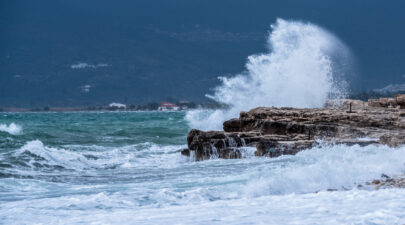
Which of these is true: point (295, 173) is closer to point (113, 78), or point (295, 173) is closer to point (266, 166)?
point (266, 166)

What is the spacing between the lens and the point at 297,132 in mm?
13133

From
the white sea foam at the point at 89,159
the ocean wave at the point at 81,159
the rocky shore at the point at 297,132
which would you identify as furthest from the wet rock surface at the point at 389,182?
the ocean wave at the point at 81,159

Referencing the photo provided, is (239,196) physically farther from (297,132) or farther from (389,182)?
(297,132)

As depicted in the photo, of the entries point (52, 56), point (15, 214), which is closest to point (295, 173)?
point (15, 214)

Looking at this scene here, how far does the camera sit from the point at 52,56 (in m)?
189

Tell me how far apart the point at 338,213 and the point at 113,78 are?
554 ft

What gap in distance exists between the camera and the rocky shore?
12.1 meters

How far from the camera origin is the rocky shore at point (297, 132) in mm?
12094

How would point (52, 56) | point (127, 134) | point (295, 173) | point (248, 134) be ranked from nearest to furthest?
point (295, 173), point (248, 134), point (127, 134), point (52, 56)

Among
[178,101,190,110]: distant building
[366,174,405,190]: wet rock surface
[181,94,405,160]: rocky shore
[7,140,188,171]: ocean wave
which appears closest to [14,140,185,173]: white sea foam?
[7,140,188,171]: ocean wave

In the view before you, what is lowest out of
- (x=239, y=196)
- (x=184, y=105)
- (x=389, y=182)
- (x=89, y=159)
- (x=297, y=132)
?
(x=239, y=196)

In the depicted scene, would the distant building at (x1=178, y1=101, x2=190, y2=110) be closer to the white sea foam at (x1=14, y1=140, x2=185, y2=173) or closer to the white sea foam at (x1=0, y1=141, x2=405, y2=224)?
the white sea foam at (x1=14, y1=140, x2=185, y2=173)

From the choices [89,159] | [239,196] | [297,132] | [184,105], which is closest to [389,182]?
[239,196]

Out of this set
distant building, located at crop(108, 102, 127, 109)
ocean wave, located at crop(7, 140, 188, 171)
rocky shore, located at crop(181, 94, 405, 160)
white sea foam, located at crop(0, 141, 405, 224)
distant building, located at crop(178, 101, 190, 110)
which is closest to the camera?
white sea foam, located at crop(0, 141, 405, 224)
